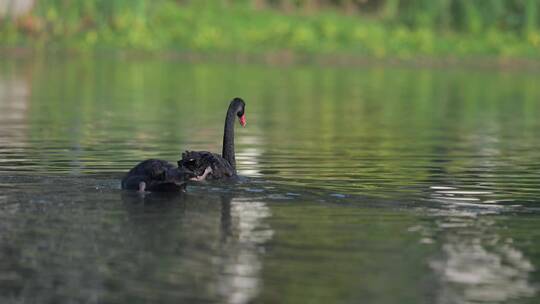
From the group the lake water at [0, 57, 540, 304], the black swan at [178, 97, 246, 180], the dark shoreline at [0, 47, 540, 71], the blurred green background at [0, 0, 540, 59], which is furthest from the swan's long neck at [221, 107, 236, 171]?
the dark shoreline at [0, 47, 540, 71]

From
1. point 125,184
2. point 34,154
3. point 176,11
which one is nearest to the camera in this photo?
point 125,184

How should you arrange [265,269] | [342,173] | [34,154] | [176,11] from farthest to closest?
[176,11], [34,154], [342,173], [265,269]

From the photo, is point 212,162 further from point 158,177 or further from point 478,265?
point 478,265

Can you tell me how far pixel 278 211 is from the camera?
12539 millimetres

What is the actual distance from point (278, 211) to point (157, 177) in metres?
1.33

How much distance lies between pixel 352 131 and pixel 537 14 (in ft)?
102

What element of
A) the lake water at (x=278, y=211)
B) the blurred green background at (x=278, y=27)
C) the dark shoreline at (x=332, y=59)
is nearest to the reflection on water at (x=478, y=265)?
the lake water at (x=278, y=211)

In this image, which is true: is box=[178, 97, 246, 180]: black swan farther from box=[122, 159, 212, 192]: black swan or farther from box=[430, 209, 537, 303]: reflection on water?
box=[430, 209, 537, 303]: reflection on water

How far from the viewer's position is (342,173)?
53.4ft

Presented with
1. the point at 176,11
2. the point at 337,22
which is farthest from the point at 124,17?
the point at 337,22

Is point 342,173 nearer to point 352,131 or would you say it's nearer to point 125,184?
point 125,184

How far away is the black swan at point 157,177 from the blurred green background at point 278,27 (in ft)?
110

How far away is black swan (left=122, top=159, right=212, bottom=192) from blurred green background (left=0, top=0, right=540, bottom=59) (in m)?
33.4

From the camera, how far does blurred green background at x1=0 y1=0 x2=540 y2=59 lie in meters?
47.7
